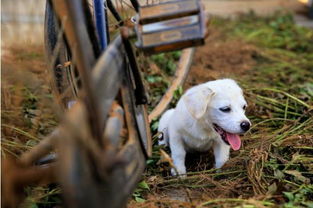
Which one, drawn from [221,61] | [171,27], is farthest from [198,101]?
[221,61]

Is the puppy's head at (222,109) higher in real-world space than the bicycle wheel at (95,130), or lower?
lower

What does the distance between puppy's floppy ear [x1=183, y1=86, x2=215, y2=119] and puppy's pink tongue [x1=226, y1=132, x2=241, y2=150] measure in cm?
26

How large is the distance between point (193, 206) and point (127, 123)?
614 millimetres

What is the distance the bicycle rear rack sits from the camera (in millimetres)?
1934

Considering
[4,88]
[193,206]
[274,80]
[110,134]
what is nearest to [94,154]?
[110,134]

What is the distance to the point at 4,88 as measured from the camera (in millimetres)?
3475

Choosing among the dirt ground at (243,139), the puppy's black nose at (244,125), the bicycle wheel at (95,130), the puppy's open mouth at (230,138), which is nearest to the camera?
the bicycle wheel at (95,130)

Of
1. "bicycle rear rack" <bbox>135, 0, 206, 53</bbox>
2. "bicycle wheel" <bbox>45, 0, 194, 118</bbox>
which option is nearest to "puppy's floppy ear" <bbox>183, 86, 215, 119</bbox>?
"bicycle wheel" <bbox>45, 0, 194, 118</bbox>

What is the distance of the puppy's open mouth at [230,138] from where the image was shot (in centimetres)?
300

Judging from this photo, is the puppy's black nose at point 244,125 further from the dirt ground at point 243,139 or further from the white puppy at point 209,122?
the dirt ground at point 243,139

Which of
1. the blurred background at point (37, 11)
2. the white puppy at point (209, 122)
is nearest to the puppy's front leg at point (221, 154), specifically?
the white puppy at point (209, 122)

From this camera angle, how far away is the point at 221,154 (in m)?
3.00

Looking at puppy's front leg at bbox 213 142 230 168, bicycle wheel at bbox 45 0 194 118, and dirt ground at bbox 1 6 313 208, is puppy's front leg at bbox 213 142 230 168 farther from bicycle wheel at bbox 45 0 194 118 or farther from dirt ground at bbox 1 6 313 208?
bicycle wheel at bbox 45 0 194 118

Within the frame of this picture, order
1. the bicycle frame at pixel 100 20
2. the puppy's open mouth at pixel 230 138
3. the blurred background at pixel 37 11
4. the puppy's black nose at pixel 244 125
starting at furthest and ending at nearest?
the puppy's open mouth at pixel 230 138 < the puppy's black nose at pixel 244 125 < the bicycle frame at pixel 100 20 < the blurred background at pixel 37 11
